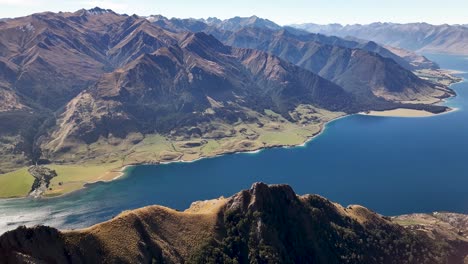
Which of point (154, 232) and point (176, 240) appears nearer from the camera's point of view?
point (154, 232)

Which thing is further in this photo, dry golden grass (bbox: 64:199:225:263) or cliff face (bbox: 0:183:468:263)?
dry golden grass (bbox: 64:199:225:263)

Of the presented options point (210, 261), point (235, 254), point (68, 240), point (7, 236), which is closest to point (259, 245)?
point (235, 254)

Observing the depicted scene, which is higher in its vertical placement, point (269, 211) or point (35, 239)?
point (35, 239)

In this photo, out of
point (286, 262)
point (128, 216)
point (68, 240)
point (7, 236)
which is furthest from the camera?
point (286, 262)

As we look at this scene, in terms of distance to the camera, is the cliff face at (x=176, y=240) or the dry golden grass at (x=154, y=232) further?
the dry golden grass at (x=154, y=232)

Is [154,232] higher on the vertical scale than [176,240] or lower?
higher

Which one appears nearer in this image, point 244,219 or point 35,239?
point 35,239

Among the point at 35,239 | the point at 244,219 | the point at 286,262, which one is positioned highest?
the point at 35,239

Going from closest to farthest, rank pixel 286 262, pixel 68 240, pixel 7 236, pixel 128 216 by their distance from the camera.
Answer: pixel 7 236
pixel 68 240
pixel 128 216
pixel 286 262

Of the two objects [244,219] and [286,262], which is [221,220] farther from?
[286,262]

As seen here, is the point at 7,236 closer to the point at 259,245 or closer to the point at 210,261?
the point at 210,261
